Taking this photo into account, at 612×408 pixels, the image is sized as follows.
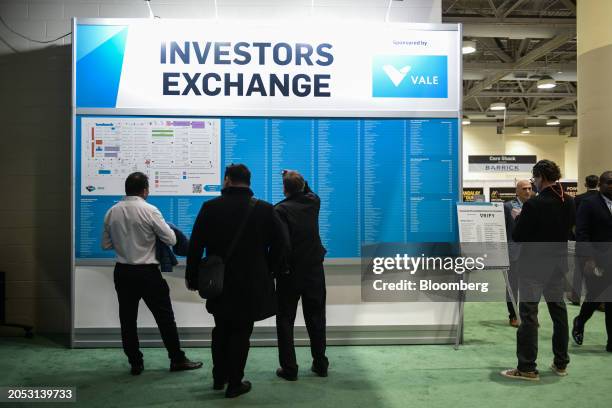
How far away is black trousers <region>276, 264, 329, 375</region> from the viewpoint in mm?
3477

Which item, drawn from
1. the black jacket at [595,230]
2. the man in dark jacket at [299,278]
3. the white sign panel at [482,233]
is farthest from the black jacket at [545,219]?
the man in dark jacket at [299,278]

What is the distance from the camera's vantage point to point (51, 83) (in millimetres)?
4621

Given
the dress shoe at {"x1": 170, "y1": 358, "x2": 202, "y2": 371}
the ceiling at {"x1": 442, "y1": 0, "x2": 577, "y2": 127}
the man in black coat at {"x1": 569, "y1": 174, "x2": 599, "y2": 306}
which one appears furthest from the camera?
the ceiling at {"x1": 442, "y1": 0, "x2": 577, "y2": 127}

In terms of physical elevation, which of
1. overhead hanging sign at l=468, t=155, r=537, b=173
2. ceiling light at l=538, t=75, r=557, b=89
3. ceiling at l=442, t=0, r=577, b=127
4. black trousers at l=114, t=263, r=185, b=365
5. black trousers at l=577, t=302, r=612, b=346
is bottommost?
black trousers at l=577, t=302, r=612, b=346

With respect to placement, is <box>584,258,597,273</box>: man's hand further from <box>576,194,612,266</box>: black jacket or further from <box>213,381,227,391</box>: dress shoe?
<box>213,381,227,391</box>: dress shoe

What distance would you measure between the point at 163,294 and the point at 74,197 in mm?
1313

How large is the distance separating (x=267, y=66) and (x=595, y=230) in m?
3.05

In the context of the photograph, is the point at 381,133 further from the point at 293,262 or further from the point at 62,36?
the point at 62,36

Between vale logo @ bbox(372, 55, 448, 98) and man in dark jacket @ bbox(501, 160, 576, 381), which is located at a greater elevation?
vale logo @ bbox(372, 55, 448, 98)

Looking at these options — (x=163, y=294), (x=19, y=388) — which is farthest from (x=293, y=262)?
(x=19, y=388)

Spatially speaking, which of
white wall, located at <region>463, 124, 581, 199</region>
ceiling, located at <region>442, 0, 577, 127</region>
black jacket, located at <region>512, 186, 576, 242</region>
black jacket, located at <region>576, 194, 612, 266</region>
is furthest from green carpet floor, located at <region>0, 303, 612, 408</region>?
white wall, located at <region>463, 124, 581, 199</region>

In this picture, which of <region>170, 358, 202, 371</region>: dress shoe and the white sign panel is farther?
the white sign panel

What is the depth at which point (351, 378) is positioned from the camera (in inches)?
139

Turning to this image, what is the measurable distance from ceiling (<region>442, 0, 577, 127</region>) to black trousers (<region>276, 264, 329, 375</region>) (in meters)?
6.94
